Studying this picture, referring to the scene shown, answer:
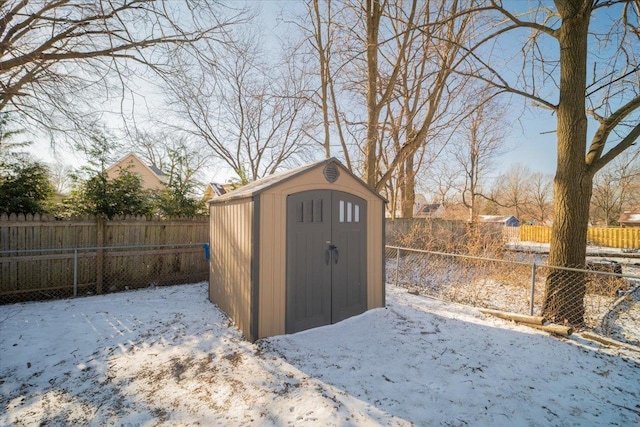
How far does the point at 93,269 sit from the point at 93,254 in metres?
0.34

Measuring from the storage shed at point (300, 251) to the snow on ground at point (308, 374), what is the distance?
312mm

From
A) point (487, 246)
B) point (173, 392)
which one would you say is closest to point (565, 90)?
point (487, 246)

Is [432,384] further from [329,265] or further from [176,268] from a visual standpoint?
[176,268]

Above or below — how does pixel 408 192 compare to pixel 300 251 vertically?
above

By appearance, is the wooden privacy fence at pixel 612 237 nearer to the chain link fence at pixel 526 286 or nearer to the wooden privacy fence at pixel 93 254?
the chain link fence at pixel 526 286

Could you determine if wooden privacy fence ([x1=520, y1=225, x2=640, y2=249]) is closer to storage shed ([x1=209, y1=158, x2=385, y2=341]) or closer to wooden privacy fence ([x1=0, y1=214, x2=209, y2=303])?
storage shed ([x1=209, y1=158, x2=385, y2=341])

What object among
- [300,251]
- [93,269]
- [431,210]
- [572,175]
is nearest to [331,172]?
→ [300,251]

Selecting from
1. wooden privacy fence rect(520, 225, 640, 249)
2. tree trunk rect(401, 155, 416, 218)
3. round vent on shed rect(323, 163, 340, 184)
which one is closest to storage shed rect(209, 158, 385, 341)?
round vent on shed rect(323, 163, 340, 184)

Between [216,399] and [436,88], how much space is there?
312 inches

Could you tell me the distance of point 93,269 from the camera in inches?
240

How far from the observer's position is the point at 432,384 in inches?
116

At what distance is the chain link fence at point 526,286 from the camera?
444cm

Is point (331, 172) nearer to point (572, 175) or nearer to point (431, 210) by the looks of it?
point (572, 175)

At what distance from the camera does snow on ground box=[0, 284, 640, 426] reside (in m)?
2.49
